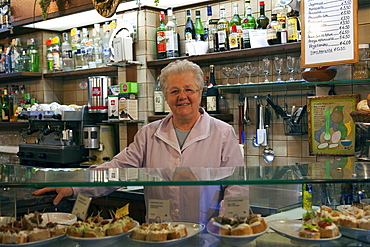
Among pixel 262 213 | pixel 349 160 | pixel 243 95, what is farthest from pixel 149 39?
pixel 262 213

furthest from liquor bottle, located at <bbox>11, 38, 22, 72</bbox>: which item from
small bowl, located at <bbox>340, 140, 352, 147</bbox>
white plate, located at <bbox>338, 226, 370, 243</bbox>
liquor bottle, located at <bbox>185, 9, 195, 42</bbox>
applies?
white plate, located at <bbox>338, 226, 370, 243</bbox>

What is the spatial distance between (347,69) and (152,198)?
77.6 inches

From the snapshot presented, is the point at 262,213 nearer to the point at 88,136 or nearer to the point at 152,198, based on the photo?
the point at 152,198

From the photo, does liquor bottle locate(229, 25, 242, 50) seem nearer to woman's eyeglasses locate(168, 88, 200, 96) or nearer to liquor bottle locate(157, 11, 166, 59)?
liquor bottle locate(157, 11, 166, 59)

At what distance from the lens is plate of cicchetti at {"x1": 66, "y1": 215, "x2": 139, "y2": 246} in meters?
1.67

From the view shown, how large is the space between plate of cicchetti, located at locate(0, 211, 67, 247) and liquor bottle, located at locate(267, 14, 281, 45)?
2.43m

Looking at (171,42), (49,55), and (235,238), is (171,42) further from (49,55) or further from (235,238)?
(235,238)

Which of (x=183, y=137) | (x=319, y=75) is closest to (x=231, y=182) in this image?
(x=183, y=137)

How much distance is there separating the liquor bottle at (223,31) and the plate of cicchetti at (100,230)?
2425 millimetres

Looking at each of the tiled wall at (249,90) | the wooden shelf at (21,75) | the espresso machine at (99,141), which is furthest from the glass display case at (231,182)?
the wooden shelf at (21,75)

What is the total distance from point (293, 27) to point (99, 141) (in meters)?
2.32

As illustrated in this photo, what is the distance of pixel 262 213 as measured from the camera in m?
1.70

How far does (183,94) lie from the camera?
253cm

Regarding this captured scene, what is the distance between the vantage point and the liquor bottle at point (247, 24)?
150 inches
